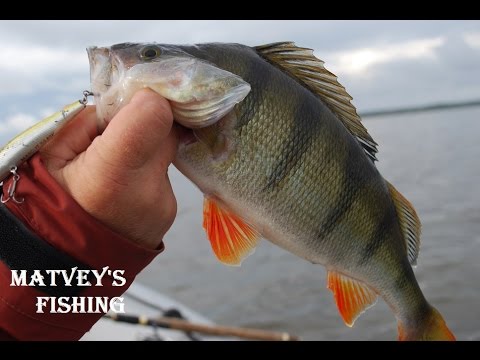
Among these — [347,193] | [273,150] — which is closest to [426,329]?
[347,193]

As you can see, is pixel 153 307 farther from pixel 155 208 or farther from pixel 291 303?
pixel 155 208

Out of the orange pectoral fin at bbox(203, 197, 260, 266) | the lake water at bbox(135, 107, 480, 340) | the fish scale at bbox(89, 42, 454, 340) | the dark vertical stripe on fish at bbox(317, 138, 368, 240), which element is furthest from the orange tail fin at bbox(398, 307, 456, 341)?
the lake water at bbox(135, 107, 480, 340)

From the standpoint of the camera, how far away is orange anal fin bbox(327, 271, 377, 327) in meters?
2.08

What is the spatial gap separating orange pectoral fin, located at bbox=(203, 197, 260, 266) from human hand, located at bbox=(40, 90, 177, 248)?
0.79ft

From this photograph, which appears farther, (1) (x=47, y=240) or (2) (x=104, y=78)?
(2) (x=104, y=78)

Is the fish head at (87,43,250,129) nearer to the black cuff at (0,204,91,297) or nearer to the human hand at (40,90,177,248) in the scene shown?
the human hand at (40,90,177,248)

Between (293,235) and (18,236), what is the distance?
0.97m

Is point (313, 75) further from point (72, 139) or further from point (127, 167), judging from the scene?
point (72, 139)

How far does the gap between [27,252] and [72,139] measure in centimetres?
43

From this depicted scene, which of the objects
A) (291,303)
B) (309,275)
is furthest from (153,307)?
(309,275)

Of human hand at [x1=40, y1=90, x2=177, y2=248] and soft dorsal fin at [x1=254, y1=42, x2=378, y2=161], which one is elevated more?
soft dorsal fin at [x1=254, y1=42, x2=378, y2=161]

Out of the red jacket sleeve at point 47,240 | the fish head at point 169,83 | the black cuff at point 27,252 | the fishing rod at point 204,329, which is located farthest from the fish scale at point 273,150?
the fishing rod at point 204,329

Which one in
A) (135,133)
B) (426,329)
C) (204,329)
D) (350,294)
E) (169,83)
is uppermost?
(169,83)

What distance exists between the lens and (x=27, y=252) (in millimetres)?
1476
